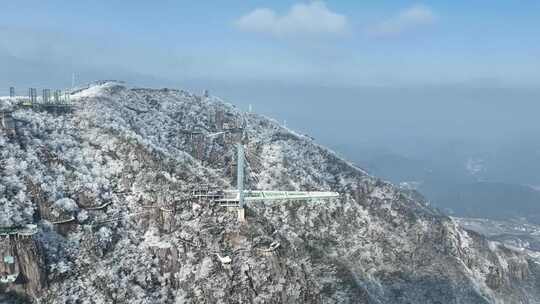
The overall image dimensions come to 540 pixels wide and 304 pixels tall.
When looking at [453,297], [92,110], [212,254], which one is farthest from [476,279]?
[92,110]

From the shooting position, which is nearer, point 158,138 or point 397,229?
point 158,138

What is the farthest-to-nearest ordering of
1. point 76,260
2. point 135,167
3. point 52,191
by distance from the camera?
point 135,167 < point 52,191 < point 76,260

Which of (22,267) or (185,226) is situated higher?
(185,226)

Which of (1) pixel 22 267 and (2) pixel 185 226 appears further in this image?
(2) pixel 185 226

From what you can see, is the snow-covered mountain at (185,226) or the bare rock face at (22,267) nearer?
the bare rock face at (22,267)

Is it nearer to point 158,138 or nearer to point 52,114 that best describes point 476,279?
point 158,138

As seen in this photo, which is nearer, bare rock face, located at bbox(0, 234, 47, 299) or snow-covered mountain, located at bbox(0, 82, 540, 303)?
bare rock face, located at bbox(0, 234, 47, 299)

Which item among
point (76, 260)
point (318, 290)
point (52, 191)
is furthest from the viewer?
point (318, 290)

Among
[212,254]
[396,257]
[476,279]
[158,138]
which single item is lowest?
[476,279]
